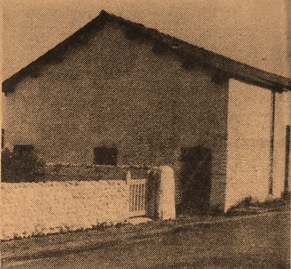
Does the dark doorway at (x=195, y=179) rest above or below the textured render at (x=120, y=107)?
below

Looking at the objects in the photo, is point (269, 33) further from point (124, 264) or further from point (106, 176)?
point (106, 176)

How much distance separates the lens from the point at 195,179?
53.5ft

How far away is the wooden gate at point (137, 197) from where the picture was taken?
12.9 metres

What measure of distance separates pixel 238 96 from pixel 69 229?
7386 millimetres

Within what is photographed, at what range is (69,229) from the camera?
10969 millimetres

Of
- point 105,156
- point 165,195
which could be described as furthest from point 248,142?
point 105,156

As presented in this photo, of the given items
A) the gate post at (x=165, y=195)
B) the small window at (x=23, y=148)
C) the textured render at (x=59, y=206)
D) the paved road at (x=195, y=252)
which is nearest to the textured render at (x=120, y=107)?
the small window at (x=23, y=148)

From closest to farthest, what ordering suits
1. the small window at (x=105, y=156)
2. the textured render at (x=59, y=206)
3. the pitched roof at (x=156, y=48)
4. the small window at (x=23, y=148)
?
the textured render at (x=59, y=206)
the pitched roof at (x=156, y=48)
the small window at (x=105, y=156)
the small window at (x=23, y=148)

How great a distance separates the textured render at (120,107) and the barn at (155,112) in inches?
1.2

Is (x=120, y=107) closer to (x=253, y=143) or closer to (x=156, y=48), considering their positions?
(x=156, y=48)

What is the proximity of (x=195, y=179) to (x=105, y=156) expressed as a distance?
3353 mm

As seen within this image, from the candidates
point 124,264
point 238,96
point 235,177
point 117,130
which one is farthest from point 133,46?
point 124,264

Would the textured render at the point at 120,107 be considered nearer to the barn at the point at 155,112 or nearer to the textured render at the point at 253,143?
the barn at the point at 155,112

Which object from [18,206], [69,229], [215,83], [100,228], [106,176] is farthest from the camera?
[215,83]
